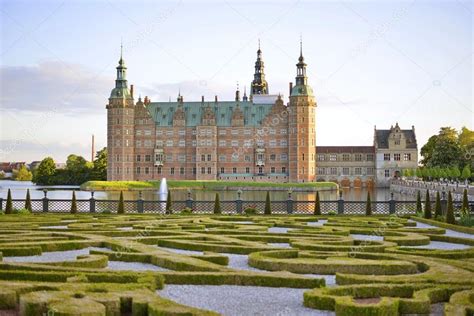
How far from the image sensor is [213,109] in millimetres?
92812

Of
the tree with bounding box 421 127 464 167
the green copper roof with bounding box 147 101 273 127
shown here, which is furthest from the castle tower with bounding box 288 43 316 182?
the tree with bounding box 421 127 464 167

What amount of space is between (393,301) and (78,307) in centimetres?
333

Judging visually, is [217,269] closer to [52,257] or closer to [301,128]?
[52,257]

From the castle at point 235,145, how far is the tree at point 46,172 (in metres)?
9.73

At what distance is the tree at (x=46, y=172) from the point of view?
92000 mm

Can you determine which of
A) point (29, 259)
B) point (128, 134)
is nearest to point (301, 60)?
point (128, 134)

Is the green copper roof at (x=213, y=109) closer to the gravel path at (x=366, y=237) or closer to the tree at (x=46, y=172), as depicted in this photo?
the tree at (x=46, y=172)

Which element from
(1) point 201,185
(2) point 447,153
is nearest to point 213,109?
(1) point 201,185

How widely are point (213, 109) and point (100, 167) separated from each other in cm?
1880

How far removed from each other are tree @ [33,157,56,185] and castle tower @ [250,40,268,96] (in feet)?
106

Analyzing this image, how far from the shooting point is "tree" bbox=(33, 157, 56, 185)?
92000 millimetres

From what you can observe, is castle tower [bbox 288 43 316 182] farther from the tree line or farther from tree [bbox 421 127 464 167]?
the tree line

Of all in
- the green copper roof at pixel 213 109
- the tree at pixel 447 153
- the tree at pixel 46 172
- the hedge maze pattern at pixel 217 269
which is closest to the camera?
the hedge maze pattern at pixel 217 269

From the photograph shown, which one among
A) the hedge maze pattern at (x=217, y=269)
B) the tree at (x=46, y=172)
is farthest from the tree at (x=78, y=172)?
the hedge maze pattern at (x=217, y=269)
